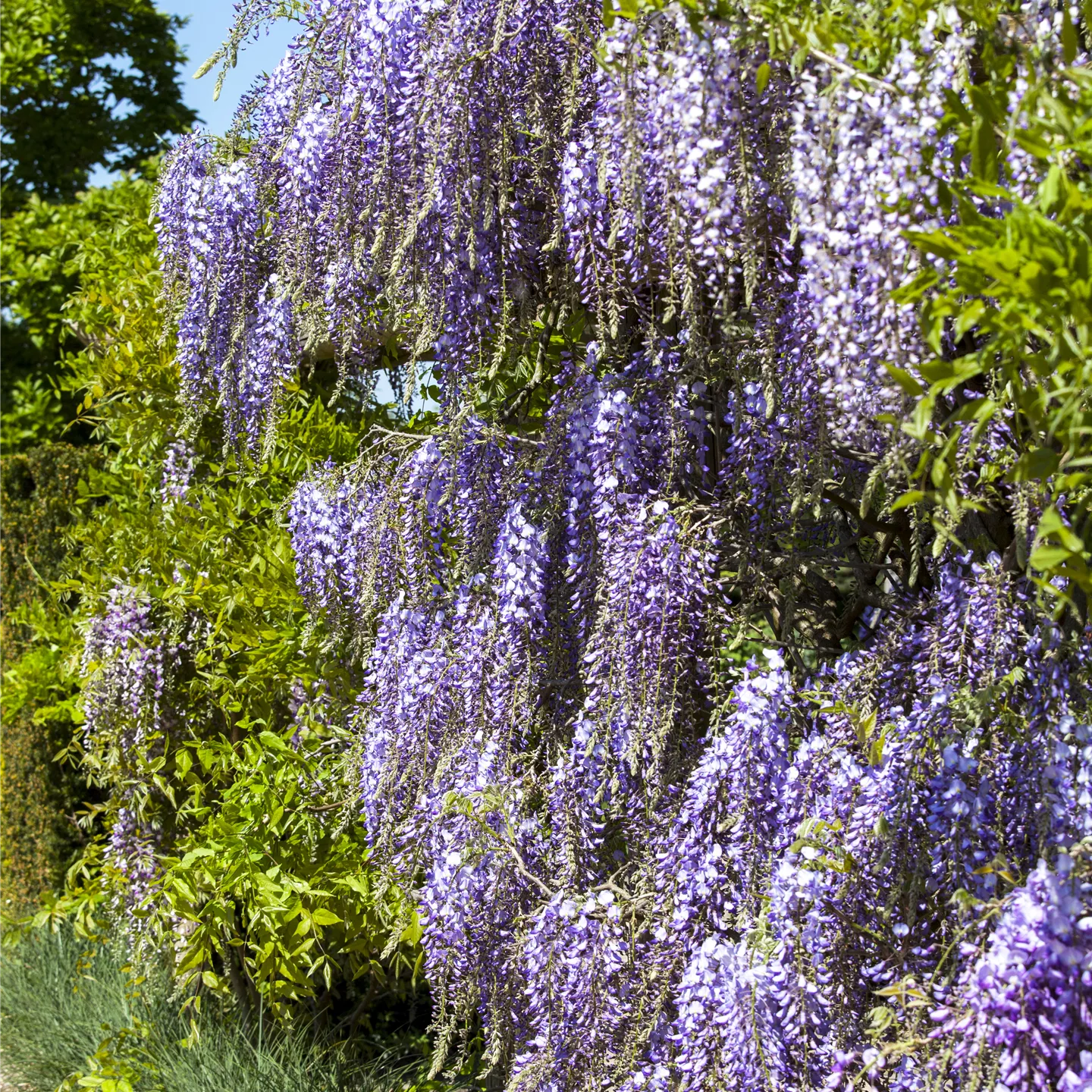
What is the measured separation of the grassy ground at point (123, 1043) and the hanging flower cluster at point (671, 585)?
1.09 metres

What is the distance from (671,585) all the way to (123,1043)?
291 cm

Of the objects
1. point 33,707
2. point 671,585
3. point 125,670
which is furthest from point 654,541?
point 33,707

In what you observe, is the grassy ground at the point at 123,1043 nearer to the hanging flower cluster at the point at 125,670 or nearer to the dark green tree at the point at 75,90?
the hanging flower cluster at the point at 125,670

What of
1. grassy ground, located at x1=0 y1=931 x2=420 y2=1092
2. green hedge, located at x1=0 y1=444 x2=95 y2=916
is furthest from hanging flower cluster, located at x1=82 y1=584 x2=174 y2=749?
green hedge, located at x1=0 y1=444 x2=95 y2=916

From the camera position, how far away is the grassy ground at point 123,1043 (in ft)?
12.1

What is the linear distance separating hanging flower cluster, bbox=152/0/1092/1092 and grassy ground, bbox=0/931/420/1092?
1089 millimetres

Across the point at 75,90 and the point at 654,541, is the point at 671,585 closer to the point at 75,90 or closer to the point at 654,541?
the point at 654,541

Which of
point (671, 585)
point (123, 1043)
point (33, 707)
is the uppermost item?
point (671, 585)

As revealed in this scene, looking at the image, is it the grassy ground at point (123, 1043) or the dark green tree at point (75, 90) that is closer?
the grassy ground at point (123, 1043)

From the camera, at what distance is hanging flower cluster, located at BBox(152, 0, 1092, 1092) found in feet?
6.54

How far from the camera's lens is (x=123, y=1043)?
159 inches

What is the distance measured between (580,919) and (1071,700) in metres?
1.12

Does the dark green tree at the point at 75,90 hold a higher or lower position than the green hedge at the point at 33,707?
higher

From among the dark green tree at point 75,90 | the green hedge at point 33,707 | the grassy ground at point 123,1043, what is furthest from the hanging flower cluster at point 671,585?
the dark green tree at point 75,90
